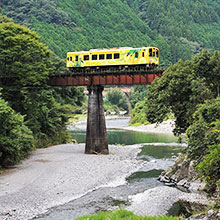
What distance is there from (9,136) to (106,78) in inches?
552

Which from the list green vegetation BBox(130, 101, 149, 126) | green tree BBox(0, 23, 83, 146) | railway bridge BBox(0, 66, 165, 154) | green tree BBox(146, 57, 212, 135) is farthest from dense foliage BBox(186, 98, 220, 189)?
green vegetation BBox(130, 101, 149, 126)

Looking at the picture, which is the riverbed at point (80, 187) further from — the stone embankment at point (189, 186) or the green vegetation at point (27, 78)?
the green vegetation at point (27, 78)

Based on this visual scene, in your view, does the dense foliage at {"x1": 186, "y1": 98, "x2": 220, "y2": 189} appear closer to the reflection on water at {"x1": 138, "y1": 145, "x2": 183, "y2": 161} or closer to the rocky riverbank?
the rocky riverbank

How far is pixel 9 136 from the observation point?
2936 centimetres

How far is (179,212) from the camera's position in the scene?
65.7ft

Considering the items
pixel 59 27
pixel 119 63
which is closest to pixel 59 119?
pixel 119 63

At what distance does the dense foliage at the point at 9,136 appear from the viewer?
28266mm

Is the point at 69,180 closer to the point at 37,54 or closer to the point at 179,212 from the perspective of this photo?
the point at 179,212

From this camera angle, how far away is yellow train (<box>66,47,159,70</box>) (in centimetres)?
3966

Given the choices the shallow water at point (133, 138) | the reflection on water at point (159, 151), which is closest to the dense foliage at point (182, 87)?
the reflection on water at point (159, 151)

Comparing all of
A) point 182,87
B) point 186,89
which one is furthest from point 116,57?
point 186,89

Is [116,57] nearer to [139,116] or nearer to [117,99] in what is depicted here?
[139,116]

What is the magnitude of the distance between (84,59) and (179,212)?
27.1 metres

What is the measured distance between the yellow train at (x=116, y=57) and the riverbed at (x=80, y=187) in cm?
1079
